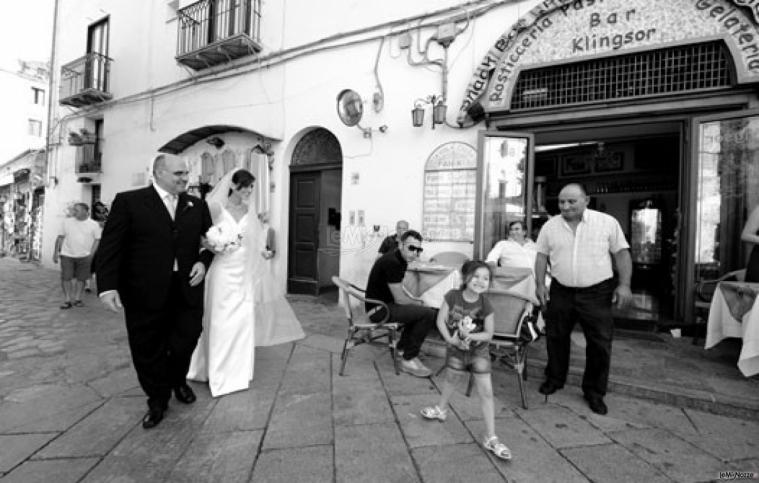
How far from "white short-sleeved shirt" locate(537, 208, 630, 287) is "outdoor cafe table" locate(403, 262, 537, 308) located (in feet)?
2.93

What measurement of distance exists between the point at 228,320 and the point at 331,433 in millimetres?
1303

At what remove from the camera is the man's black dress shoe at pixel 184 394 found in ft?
9.67

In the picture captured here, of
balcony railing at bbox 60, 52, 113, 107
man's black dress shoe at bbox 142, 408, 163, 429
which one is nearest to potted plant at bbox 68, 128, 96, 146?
balcony railing at bbox 60, 52, 113, 107

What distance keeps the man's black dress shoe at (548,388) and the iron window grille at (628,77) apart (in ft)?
12.7

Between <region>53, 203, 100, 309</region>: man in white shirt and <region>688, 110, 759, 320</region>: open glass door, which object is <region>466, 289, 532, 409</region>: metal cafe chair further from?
<region>53, 203, 100, 309</region>: man in white shirt

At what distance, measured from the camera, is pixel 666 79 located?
4.77 meters

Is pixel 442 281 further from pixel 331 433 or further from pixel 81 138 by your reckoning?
pixel 81 138

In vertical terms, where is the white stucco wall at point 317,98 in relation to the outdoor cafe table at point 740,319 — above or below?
above

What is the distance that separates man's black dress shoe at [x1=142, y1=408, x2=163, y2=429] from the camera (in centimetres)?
257

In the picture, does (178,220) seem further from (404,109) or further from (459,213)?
(404,109)

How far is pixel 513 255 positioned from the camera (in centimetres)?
496

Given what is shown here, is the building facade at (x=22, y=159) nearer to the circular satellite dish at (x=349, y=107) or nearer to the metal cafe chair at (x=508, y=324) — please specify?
the circular satellite dish at (x=349, y=107)

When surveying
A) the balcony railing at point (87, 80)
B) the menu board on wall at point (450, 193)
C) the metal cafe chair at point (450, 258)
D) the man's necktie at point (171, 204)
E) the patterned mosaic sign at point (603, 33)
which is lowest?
the metal cafe chair at point (450, 258)

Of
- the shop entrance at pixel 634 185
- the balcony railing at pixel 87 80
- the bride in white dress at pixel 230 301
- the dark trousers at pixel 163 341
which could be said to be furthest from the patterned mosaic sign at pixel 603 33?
the balcony railing at pixel 87 80
